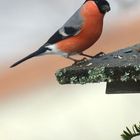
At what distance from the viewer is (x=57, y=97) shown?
823 cm

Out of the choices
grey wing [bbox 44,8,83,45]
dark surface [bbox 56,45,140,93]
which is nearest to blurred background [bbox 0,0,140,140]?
grey wing [bbox 44,8,83,45]

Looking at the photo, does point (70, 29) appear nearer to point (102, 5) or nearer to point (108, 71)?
point (102, 5)

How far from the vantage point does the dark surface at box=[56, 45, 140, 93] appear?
2664mm

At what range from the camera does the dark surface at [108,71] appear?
2664 millimetres

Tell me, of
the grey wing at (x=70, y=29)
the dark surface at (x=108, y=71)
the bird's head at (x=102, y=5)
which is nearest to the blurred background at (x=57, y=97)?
the grey wing at (x=70, y=29)

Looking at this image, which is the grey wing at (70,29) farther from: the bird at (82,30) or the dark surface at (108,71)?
the dark surface at (108,71)

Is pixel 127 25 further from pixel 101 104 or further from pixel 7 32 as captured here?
pixel 7 32

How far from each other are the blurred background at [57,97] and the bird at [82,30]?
310cm

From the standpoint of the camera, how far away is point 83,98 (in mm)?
7820

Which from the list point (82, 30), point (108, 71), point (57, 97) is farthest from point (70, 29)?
point (57, 97)

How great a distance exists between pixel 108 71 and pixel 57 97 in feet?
18.2

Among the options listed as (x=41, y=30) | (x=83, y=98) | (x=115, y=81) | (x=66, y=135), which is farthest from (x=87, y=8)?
(x=41, y=30)

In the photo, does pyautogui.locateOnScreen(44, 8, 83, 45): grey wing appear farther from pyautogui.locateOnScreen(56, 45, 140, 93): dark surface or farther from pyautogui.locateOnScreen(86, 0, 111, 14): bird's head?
pyautogui.locateOnScreen(56, 45, 140, 93): dark surface

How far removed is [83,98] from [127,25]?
0.96 meters
